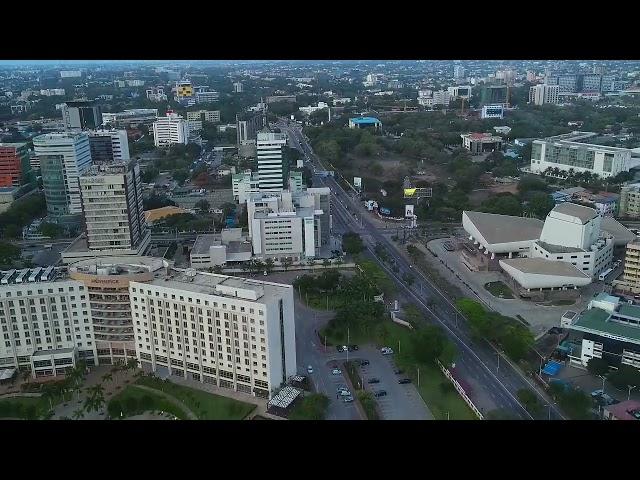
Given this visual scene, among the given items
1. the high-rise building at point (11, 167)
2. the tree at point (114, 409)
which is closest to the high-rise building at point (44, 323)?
the tree at point (114, 409)

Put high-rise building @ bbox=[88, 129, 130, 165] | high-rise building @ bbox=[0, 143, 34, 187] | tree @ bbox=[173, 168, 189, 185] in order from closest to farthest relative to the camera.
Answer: high-rise building @ bbox=[88, 129, 130, 165], high-rise building @ bbox=[0, 143, 34, 187], tree @ bbox=[173, 168, 189, 185]

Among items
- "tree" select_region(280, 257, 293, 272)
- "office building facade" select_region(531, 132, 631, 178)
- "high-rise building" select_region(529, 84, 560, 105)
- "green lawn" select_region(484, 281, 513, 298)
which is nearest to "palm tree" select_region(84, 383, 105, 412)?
"tree" select_region(280, 257, 293, 272)

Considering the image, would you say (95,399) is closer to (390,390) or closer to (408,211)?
(390,390)

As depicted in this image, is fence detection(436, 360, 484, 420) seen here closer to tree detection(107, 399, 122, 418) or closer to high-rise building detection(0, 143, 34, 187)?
tree detection(107, 399, 122, 418)

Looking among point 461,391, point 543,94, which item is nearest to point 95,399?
point 461,391

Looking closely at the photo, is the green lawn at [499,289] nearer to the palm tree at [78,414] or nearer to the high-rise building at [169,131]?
the palm tree at [78,414]

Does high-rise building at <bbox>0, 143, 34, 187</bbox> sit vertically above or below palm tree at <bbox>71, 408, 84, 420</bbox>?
above
